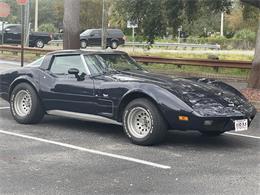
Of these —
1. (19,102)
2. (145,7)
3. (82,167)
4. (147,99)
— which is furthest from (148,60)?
(82,167)

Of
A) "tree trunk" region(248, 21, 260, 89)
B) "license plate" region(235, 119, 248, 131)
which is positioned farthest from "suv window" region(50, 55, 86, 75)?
"tree trunk" region(248, 21, 260, 89)

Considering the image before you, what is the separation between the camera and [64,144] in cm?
712

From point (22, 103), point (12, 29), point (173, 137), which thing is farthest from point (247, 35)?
point (173, 137)

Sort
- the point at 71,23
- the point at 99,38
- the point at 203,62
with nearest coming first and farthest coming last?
the point at 71,23, the point at 203,62, the point at 99,38

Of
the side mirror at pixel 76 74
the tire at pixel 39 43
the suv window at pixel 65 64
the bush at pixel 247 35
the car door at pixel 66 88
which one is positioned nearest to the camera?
the car door at pixel 66 88

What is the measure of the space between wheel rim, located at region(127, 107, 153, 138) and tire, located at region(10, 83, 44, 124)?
1.88 meters

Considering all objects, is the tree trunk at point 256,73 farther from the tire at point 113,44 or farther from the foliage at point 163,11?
the tire at point 113,44

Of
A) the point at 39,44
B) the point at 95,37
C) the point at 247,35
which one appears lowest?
the point at 39,44

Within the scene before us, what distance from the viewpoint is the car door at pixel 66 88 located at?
25.5 feet

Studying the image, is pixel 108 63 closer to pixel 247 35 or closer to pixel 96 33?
pixel 96 33

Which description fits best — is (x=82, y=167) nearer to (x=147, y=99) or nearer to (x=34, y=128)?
(x=147, y=99)

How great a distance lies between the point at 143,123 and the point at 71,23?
923 cm

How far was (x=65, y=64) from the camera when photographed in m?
8.37

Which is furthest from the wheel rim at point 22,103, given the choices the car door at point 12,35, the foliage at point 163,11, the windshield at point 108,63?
the car door at point 12,35
